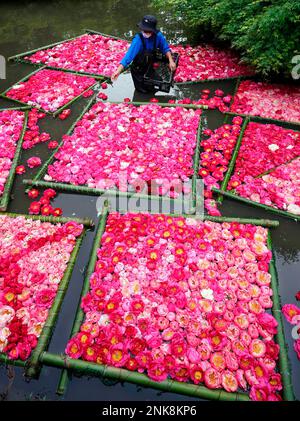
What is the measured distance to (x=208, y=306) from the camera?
3.70m

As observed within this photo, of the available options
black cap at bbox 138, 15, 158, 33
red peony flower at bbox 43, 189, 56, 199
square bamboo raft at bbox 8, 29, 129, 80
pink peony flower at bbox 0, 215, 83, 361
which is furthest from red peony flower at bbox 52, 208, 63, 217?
square bamboo raft at bbox 8, 29, 129, 80

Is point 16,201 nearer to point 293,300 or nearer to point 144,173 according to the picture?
point 144,173

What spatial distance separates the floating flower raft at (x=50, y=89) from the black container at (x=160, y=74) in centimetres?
172

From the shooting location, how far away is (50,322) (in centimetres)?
362

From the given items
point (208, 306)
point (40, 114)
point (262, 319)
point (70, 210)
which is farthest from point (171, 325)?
point (40, 114)

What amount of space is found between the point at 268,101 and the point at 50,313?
6427mm

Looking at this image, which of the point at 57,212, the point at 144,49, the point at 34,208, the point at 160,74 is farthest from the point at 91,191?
the point at 160,74

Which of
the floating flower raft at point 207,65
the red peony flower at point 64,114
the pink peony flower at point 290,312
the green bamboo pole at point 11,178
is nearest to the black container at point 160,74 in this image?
the floating flower raft at point 207,65

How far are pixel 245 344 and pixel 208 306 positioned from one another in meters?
0.58

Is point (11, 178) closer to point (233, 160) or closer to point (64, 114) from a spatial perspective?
point (64, 114)

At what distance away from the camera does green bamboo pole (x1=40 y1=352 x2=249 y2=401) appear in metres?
3.09

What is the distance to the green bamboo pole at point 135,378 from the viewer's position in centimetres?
309

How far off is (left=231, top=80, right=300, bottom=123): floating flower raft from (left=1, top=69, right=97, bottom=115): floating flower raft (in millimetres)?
3857

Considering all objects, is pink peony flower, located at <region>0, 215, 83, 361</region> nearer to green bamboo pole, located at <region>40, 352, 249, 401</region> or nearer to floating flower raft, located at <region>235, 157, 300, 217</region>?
green bamboo pole, located at <region>40, 352, 249, 401</region>
